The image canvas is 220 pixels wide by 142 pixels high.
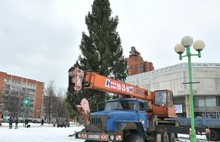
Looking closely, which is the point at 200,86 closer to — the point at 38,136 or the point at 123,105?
the point at 38,136

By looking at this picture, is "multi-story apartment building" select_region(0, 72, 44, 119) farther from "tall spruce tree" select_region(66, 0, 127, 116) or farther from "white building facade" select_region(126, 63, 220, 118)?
"tall spruce tree" select_region(66, 0, 127, 116)

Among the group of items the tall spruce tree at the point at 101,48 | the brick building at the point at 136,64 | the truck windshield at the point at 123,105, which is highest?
the brick building at the point at 136,64

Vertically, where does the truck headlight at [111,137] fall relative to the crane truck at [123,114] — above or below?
below

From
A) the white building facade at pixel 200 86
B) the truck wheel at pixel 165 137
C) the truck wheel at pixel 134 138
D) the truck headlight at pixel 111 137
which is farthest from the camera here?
the white building facade at pixel 200 86

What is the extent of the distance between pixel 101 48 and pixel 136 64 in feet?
365

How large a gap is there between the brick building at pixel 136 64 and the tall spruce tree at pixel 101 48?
108 metres

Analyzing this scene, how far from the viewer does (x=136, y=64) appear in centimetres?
13112

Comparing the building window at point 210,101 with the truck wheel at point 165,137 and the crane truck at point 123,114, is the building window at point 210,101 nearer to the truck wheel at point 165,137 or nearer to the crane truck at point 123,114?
the crane truck at point 123,114

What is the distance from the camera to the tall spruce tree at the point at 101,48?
67.1 ft

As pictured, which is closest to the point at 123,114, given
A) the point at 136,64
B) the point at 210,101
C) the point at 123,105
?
the point at 123,105

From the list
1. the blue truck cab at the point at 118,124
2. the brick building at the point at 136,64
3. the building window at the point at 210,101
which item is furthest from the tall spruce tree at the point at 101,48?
the brick building at the point at 136,64

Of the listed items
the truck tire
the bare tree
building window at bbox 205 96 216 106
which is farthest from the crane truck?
the bare tree

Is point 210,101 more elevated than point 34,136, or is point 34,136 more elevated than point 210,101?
point 210,101

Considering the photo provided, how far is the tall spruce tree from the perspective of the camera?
67.1 ft
